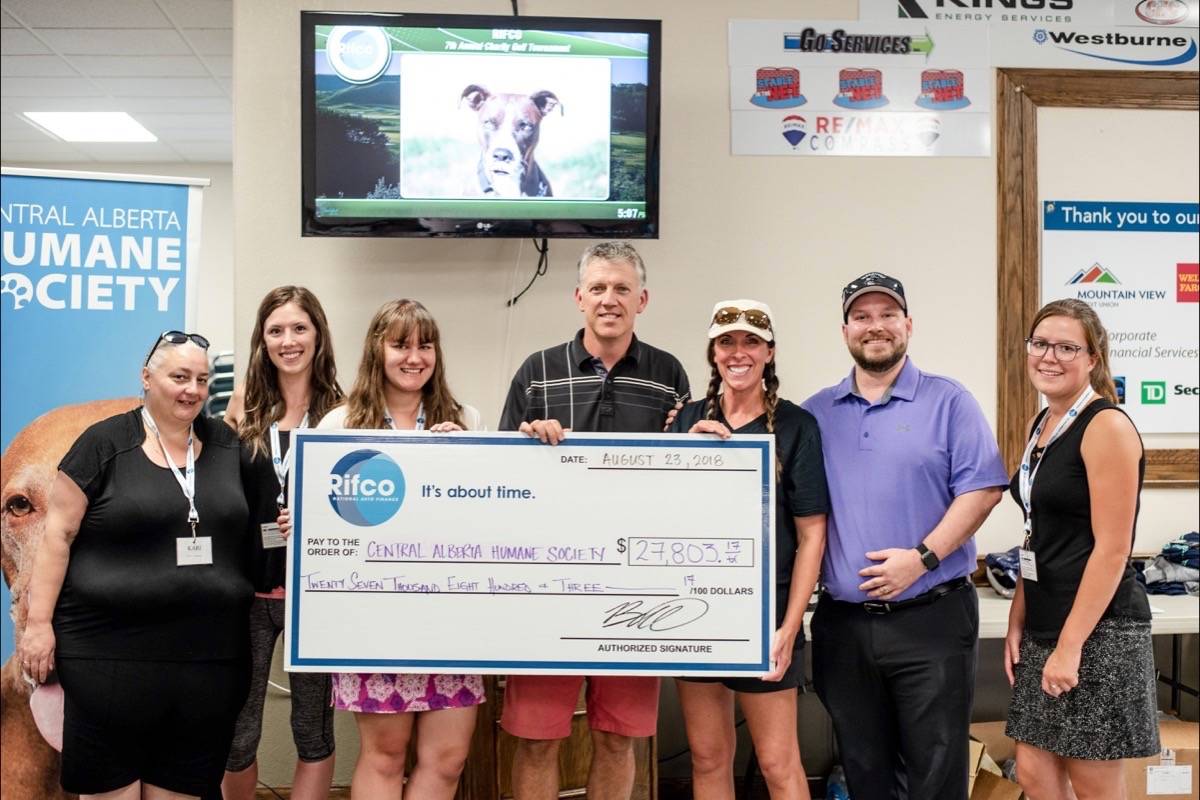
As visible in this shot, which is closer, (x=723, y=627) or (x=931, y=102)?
(x=723, y=627)

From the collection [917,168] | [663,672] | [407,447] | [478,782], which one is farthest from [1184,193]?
[478,782]

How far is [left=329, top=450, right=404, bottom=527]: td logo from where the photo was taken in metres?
2.13

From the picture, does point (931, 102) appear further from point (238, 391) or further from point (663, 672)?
point (238, 391)

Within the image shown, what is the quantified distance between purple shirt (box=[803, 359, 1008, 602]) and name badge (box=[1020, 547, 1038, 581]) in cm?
13

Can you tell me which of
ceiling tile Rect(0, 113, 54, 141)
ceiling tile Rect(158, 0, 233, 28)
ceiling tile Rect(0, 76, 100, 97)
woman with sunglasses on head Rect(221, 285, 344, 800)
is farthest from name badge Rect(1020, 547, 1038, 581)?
ceiling tile Rect(0, 113, 54, 141)

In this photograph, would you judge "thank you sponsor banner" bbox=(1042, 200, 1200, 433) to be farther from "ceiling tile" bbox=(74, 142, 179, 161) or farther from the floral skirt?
"ceiling tile" bbox=(74, 142, 179, 161)

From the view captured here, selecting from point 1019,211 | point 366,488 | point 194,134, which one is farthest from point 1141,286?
point 194,134

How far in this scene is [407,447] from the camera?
2.15m

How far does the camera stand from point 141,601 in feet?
6.67

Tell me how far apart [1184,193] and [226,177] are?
612 centimetres

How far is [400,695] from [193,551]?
0.59 m

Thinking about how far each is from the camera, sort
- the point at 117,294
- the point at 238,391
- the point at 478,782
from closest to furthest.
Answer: the point at 238,391 → the point at 478,782 → the point at 117,294

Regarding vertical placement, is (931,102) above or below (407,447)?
above

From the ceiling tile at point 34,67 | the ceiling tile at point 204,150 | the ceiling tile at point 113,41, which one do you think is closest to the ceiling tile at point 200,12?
the ceiling tile at point 113,41
